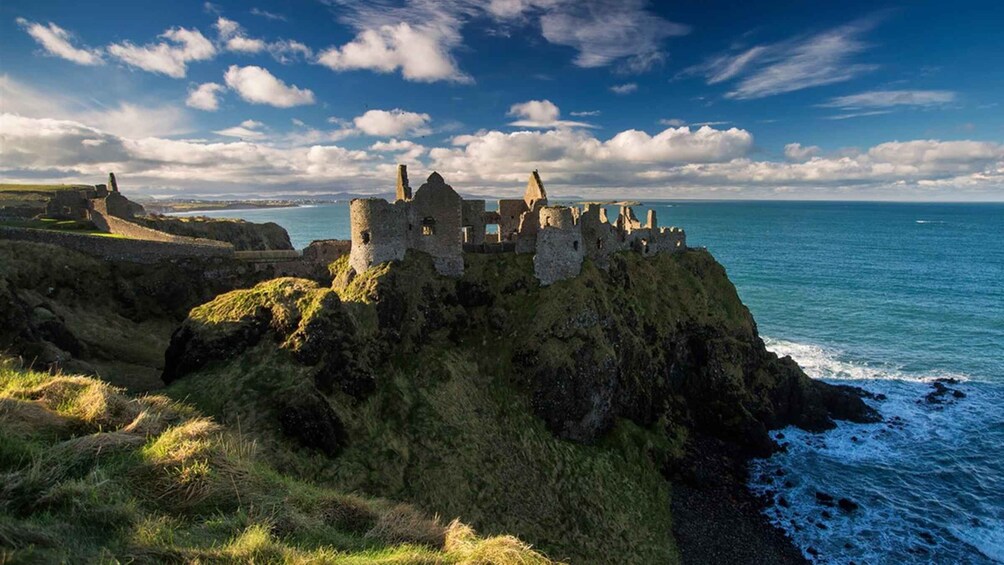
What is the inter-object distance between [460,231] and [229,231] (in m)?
44.3

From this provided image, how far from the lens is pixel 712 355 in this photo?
4500cm

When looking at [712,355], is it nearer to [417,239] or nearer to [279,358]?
[417,239]

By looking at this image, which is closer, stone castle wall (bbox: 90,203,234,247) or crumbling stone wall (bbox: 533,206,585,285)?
crumbling stone wall (bbox: 533,206,585,285)

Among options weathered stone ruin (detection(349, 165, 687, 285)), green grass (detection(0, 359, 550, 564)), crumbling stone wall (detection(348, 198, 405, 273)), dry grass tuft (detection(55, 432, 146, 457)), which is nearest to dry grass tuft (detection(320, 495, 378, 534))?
green grass (detection(0, 359, 550, 564))

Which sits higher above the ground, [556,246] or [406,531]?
[556,246]

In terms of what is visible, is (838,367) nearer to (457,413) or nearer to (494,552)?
(457,413)

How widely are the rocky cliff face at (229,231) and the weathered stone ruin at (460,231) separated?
34599 millimetres

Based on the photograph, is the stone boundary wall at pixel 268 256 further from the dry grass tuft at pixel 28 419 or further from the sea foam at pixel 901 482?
the sea foam at pixel 901 482

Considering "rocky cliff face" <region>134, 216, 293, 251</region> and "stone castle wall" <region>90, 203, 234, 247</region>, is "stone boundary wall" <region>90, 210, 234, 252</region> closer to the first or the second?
"stone castle wall" <region>90, 203, 234, 247</region>

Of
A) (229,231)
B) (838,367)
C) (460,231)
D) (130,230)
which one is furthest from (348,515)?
(838,367)

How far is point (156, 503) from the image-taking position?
919 centimetres

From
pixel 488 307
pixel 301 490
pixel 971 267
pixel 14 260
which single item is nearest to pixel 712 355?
pixel 488 307

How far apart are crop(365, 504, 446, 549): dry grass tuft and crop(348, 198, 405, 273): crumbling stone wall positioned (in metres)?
25.7

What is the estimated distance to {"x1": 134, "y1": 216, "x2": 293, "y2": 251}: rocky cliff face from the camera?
5878 centimetres
